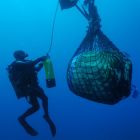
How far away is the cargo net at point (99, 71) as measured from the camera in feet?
14.7

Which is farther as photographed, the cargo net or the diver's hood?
the diver's hood

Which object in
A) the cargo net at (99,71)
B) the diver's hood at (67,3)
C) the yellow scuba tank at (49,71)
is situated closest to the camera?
the cargo net at (99,71)

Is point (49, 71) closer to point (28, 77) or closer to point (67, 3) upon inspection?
point (28, 77)

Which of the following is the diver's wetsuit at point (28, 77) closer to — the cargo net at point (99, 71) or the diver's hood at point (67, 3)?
the cargo net at point (99, 71)

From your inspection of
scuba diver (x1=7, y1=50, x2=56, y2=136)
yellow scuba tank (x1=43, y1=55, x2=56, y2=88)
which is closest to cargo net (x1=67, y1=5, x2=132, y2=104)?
yellow scuba tank (x1=43, y1=55, x2=56, y2=88)

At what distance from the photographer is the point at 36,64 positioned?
17.1 feet

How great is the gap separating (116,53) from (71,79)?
65cm

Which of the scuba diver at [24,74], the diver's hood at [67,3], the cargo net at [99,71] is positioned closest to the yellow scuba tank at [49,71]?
the scuba diver at [24,74]

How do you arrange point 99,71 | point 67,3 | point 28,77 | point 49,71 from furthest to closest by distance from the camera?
1. point 28,77
2. point 49,71
3. point 67,3
4. point 99,71

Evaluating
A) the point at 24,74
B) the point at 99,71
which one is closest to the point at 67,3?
the point at 99,71

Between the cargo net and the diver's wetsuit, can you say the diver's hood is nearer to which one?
the cargo net

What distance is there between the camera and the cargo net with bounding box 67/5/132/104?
14.7 feet

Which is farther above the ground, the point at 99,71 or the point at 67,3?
the point at 67,3

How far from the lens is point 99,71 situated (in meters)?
4.46
